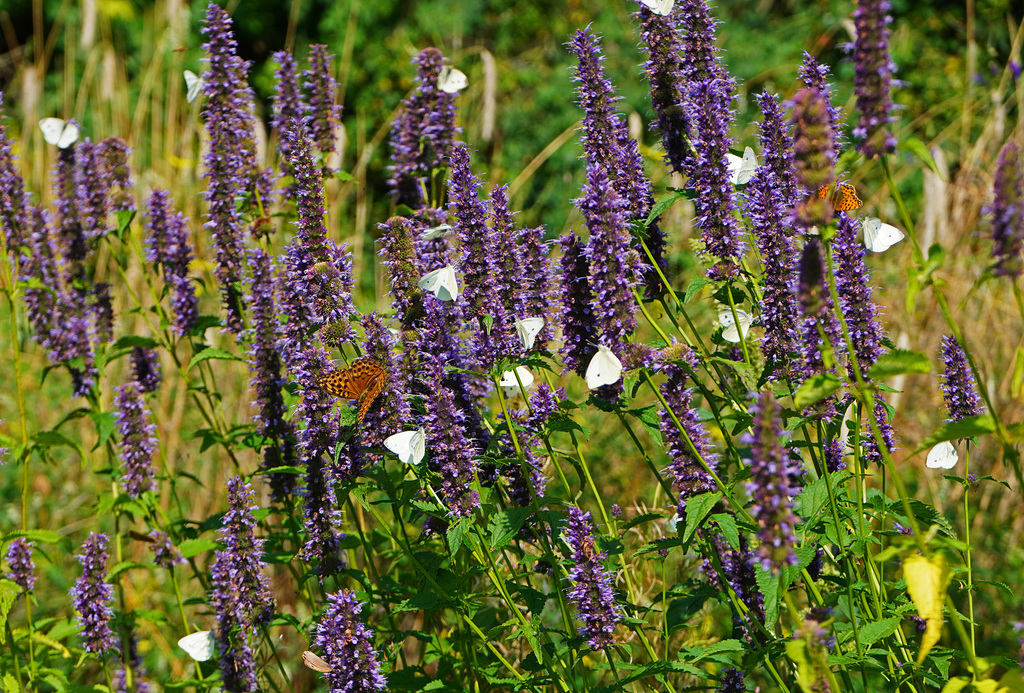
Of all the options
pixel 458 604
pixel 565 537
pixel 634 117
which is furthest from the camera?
pixel 634 117

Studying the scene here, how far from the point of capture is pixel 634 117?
613cm

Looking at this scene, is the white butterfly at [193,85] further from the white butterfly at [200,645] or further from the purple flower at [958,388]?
the purple flower at [958,388]

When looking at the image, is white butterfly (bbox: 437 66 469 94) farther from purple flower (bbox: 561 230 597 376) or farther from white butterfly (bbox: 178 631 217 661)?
white butterfly (bbox: 178 631 217 661)

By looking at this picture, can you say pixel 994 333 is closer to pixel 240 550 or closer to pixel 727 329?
pixel 727 329

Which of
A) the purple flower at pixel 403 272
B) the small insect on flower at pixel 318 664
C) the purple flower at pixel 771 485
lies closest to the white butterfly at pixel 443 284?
the purple flower at pixel 403 272

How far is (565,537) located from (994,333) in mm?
4695

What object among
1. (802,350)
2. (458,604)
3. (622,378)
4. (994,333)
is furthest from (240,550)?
(994,333)

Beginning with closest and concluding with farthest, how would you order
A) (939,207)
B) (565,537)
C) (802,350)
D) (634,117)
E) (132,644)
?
(802,350), (565,537), (132,644), (634,117), (939,207)

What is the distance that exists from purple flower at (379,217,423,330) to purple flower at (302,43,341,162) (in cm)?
127

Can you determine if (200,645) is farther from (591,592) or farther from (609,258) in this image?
(609,258)

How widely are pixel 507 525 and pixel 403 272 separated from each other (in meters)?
0.79

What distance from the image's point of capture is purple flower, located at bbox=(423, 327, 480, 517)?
2504mm

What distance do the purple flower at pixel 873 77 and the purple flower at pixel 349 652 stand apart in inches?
69.4

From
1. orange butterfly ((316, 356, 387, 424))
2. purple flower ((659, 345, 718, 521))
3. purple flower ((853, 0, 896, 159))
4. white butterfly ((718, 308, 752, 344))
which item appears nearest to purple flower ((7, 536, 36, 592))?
orange butterfly ((316, 356, 387, 424))
